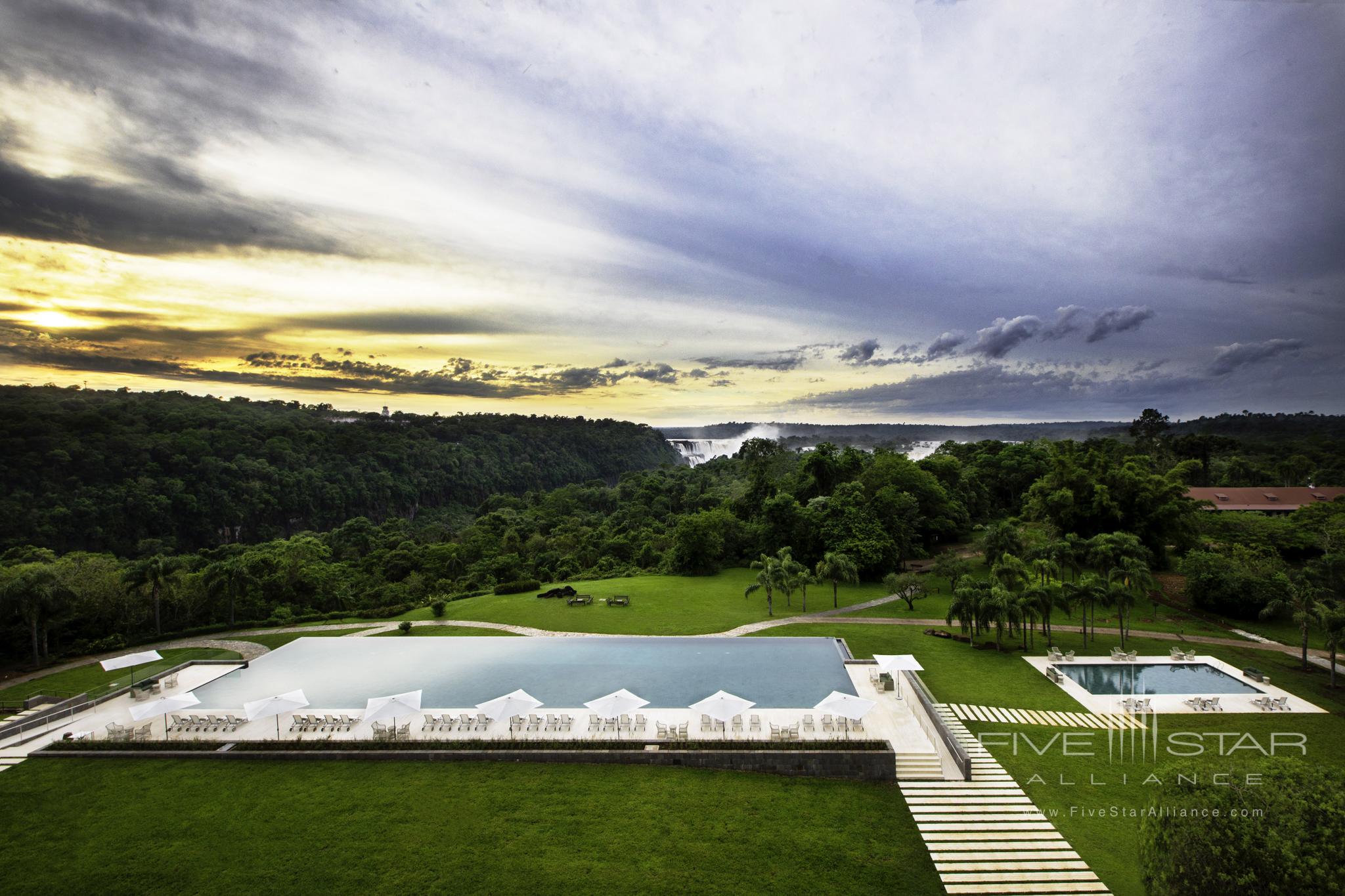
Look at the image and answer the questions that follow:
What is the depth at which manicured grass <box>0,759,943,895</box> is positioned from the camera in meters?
12.6

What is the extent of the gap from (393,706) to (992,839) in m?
16.6

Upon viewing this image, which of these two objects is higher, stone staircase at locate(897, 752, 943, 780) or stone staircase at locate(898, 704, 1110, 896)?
stone staircase at locate(897, 752, 943, 780)

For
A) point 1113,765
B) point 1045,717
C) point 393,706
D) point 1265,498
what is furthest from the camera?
point 1265,498

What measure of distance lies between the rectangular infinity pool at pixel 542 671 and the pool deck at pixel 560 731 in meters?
0.83

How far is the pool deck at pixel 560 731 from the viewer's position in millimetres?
17562

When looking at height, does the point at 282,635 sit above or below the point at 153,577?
below

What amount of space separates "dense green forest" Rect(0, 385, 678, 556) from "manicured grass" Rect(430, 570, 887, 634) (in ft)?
130

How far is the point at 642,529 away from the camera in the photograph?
180 feet

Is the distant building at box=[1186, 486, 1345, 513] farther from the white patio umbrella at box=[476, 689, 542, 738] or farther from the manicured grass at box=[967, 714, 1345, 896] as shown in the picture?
the white patio umbrella at box=[476, 689, 542, 738]

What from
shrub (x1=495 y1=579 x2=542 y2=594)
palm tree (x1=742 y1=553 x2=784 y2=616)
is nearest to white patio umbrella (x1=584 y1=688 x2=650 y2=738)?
palm tree (x1=742 y1=553 x2=784 y2=616)

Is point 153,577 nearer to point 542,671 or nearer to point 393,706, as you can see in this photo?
point 393,706

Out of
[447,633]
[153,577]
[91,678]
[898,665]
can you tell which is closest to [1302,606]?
[898,665]

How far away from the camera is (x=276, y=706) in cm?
1881

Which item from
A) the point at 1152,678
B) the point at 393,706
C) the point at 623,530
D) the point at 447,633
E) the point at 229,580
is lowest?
the point at 1152,678
